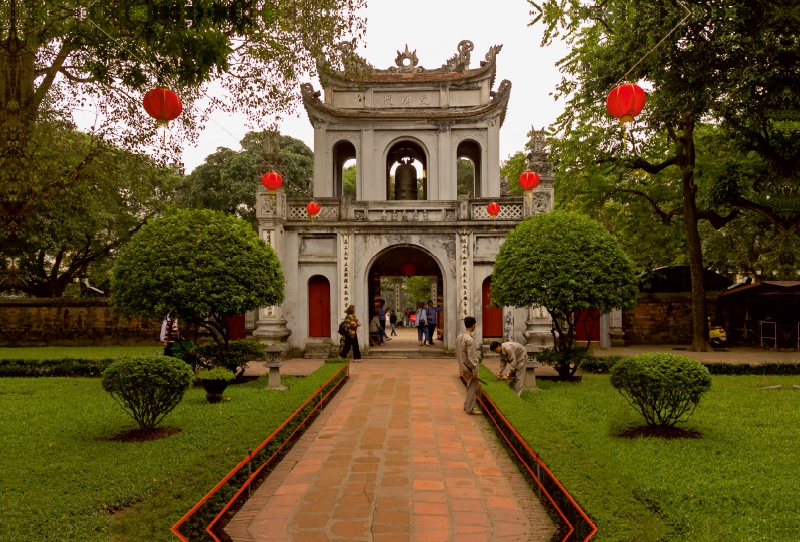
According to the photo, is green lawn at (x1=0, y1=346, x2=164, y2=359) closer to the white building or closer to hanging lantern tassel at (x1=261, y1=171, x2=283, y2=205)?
the white building

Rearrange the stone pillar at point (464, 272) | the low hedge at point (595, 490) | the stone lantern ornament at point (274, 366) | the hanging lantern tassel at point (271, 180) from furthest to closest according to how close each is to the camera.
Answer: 1. the stone pillar at point (464, 272)
2. the hanging lantern tassel at point (271, 180)
3. the stone lantern ornament at point (274, 366)
4. the low hedge at point (595, 490)

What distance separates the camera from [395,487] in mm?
5723

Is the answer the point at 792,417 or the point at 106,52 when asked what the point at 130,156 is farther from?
the point at 792,417

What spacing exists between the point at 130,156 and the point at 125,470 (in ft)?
30.0

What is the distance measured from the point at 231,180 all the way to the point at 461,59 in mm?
14625

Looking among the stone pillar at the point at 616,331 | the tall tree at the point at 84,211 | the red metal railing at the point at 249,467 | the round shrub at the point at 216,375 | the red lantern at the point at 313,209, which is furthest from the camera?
the stone pillar at the point at 616,331

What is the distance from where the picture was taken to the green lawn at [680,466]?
Result: 14.7 feet

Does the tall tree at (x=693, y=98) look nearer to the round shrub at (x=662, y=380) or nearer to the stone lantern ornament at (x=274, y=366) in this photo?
the round shrub at (x=662, y=380)

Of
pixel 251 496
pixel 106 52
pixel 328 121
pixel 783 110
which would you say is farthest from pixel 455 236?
pixel 251 496

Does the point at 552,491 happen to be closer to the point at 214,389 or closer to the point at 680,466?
the point at 680,466

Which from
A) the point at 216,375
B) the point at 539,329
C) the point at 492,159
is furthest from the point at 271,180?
the point at 539,329

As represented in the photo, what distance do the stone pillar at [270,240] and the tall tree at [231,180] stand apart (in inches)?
465

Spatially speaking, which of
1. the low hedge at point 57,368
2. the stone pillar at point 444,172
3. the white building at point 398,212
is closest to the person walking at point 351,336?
the white building at point 398,212

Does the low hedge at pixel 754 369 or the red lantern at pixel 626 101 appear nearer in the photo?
the red lantern at pixel 626 101
